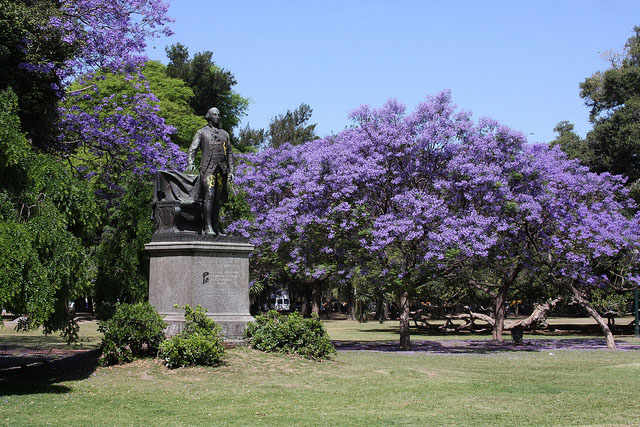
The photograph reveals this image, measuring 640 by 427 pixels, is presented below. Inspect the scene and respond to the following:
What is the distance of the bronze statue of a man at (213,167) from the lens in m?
16.5

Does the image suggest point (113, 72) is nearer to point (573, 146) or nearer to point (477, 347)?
point (477, 347)

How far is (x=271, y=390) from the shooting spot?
499 inches

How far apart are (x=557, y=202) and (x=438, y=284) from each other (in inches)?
582

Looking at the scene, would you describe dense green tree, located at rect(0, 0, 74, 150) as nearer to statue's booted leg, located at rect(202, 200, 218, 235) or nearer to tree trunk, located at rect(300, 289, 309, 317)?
statue's booted leg, located at rect(202, 200, 218, 235)

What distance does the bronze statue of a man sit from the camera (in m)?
16.5

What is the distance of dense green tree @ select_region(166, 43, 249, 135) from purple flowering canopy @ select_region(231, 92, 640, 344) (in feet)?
83.6

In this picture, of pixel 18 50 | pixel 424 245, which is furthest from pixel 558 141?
pixel 18 50

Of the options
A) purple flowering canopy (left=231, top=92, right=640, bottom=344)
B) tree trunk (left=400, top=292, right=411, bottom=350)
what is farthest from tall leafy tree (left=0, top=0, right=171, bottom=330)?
tree trunk (left=400, top=292, right=411, bottom=350)

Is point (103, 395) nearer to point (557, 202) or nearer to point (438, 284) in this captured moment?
point (557, 202)

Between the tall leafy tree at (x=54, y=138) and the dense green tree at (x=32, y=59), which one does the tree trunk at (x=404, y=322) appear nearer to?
the tall leafy tree at (x=54, y=138)

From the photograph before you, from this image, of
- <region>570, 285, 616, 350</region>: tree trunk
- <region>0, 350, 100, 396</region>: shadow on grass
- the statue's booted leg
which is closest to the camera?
<region>0, 350, 100, 396</region>: shadow on grass

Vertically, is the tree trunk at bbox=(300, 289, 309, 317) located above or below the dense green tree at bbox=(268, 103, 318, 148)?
below

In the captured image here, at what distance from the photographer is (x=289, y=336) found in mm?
16031

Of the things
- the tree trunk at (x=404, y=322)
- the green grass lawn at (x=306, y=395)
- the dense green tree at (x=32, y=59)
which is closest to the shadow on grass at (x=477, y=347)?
the tree trunk at (x=404, y=322)
